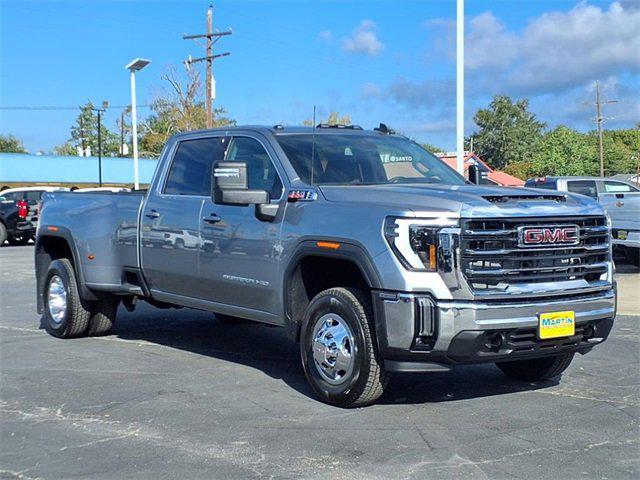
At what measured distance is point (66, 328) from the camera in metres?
8.67

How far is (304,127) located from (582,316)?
2.98 m

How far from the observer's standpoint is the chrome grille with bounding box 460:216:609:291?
5250 mm

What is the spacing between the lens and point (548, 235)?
5512 mm

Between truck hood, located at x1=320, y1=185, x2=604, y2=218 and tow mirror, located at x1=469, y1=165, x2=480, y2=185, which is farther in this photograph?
tow mirror, located at x1=469, y1=165, x2=480, y2=185

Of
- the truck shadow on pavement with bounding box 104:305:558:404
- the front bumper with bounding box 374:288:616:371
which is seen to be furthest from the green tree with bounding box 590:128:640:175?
the front bumper with bounding box 374:288:616:371

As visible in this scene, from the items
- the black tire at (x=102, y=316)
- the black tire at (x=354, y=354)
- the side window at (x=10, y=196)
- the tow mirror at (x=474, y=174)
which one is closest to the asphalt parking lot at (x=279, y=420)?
the black tire at (x=354, y=354)

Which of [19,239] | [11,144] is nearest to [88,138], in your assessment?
[11,144]

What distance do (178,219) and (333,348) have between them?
219 centimetres

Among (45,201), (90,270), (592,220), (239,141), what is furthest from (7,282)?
(592,220)

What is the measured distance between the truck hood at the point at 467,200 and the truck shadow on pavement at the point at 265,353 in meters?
1.53

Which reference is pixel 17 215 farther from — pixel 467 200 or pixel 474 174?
pixel 467 200

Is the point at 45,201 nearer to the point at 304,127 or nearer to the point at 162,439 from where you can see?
the point at 304,127

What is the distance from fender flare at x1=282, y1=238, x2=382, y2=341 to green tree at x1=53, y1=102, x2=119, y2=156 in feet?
298

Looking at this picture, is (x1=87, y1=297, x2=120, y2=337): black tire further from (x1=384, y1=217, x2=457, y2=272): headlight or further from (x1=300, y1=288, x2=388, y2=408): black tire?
(x1=384, y1=217, x2=457, y2=272): headlight
